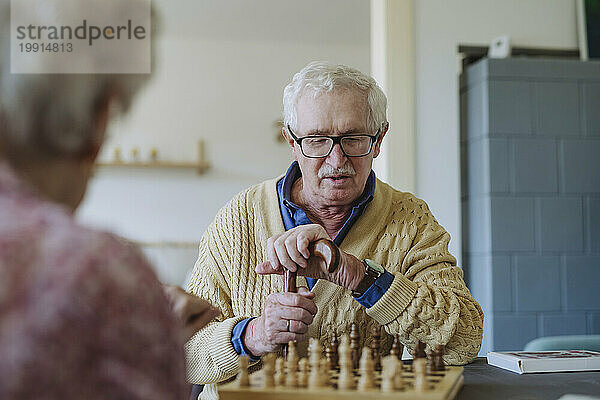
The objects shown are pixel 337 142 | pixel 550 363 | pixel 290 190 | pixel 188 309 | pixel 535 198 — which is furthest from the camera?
pixel 535 198

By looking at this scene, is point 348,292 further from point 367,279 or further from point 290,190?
point 290,190

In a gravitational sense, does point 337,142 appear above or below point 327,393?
above

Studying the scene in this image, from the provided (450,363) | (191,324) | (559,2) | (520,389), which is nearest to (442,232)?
(450,363)

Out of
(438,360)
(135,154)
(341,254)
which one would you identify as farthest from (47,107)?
(135,154)

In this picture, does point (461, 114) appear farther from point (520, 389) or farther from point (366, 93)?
point (520, 389)

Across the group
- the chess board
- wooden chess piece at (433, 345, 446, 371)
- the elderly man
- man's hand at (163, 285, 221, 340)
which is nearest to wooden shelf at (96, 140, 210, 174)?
wooden chess piece at (433, 345, 446, 371)

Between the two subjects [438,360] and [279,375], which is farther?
[438,360]

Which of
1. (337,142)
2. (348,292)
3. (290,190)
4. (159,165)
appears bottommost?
(348,292)

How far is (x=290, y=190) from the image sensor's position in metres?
1.76

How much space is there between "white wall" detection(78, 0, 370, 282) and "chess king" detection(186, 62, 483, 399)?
12.7 ft

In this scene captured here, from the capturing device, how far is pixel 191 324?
78cm

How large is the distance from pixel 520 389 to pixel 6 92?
93cm

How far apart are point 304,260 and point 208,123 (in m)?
4.45

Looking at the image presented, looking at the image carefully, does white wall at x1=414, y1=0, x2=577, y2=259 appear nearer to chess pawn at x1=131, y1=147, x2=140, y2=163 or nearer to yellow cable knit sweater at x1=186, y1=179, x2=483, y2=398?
yellow cable knit sweater at x1=186, y1=179, x2=483, y2=398
